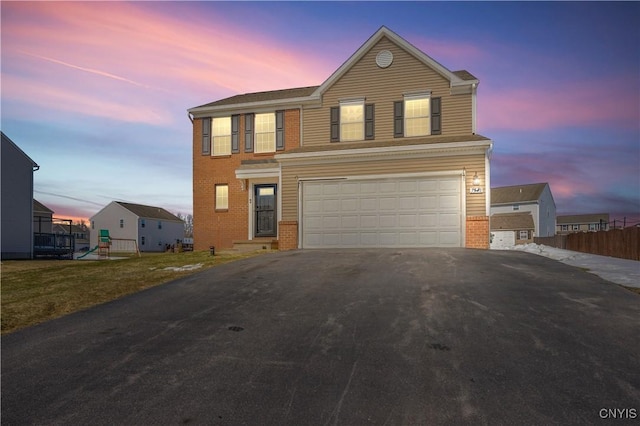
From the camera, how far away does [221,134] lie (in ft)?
67.2

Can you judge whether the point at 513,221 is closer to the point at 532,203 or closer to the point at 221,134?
the point at 532,203

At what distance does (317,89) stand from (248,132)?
4.26 meters

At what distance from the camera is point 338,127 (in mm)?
18391

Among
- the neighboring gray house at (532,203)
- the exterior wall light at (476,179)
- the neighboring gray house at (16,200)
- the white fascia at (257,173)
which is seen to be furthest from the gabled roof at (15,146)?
the neighboring gray house at (532,203)

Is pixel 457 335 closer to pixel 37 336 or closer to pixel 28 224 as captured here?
pixel 37 336

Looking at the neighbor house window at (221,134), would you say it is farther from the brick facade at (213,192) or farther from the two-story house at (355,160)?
the brick facade at (213,192)

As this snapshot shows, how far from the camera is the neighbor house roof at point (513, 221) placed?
157ft

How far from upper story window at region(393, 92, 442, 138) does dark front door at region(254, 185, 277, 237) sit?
6.60m

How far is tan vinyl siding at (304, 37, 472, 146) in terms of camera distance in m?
16.9

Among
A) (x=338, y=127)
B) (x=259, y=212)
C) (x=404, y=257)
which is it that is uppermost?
(x=338, y=127)

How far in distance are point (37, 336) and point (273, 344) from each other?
4056 mm

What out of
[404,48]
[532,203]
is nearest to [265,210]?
[404,48]

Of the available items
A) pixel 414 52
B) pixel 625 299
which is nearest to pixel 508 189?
pixel 414 52

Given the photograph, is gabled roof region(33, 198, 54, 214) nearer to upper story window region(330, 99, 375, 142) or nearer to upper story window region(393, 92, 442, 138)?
upper story window region(330, 99, 375, 142)
